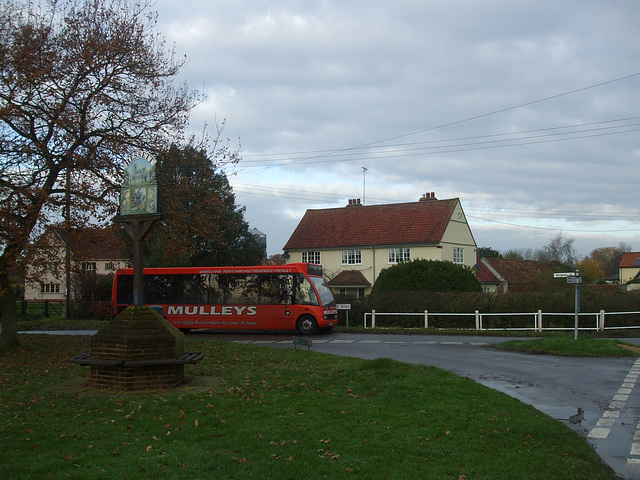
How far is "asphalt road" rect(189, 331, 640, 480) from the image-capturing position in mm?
7930

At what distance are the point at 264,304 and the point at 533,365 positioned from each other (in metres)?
12.9

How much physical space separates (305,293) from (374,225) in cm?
2478

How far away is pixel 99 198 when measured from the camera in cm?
1514

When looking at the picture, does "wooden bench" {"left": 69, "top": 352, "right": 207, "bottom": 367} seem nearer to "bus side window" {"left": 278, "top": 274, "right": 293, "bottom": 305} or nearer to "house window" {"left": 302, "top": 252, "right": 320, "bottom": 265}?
"bus side window" {"left": 278, "top": 274, "right": 293, "bottom": 305}

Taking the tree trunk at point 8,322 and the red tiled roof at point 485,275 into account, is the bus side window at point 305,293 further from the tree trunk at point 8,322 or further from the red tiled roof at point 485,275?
the red tiled roof at point 485,275

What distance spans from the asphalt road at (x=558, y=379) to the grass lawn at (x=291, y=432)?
2.13ft

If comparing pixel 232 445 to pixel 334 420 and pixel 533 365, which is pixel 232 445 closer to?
pixel 334 420

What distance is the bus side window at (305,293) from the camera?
2505 centimetres

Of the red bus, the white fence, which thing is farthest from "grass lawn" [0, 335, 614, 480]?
the white fence

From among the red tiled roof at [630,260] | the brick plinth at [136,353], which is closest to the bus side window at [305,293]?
the brick plinth at [136,353]

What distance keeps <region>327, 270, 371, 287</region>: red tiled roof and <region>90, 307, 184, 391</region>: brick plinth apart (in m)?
37.1

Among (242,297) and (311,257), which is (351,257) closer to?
(311,257)

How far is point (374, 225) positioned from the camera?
161 feet

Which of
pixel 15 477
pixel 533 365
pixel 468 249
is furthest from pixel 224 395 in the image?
pixel 468 249
